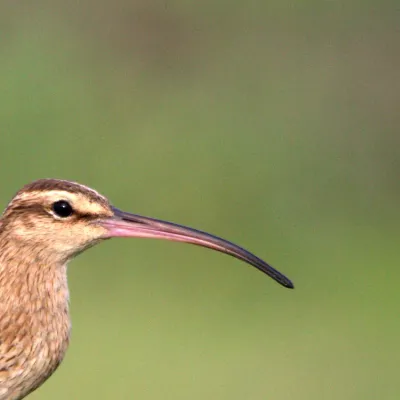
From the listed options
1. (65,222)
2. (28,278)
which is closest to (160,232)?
(65,222)

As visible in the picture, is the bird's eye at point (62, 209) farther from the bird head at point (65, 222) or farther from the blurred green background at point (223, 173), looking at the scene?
the blurred green background at point (223, 173)

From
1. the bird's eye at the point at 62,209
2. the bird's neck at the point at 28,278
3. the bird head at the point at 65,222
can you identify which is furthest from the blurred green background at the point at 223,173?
the bird's eye at the point at 62,209

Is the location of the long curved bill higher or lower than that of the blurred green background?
higher

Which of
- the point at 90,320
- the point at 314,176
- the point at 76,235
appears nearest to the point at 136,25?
the point at 314,176

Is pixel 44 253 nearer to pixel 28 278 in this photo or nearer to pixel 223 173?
pixel 28 278

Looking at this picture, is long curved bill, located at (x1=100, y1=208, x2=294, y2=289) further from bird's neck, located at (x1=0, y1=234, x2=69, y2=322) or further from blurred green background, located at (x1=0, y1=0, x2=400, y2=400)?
blurred green background, located at (x1=0, y1=0, x2=400, y2=400)

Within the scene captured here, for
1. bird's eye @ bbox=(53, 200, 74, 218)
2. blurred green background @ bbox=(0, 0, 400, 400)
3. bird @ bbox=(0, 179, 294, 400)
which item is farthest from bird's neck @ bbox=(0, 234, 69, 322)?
blurred green background @ bbox=(0, 0, 400, 400)
